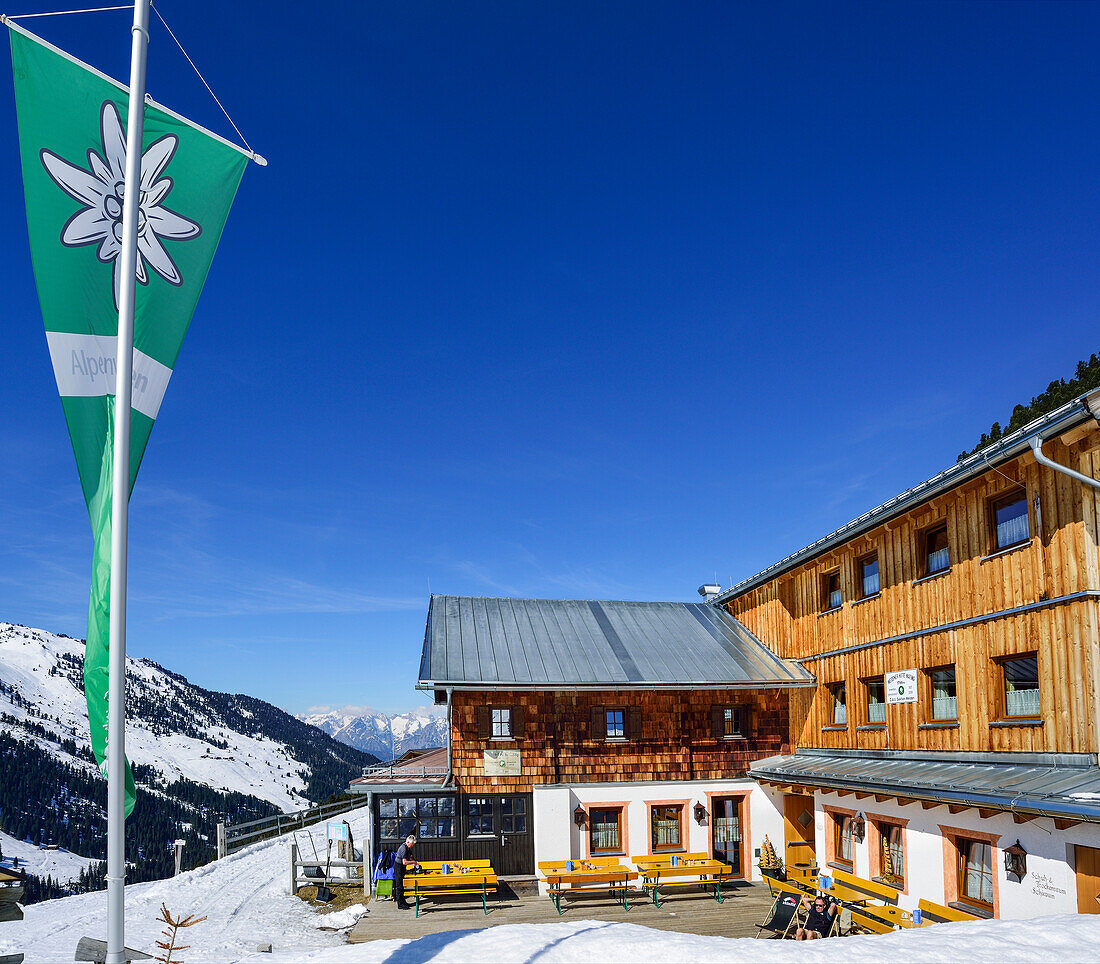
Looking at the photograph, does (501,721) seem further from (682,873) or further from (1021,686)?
(1021,686)

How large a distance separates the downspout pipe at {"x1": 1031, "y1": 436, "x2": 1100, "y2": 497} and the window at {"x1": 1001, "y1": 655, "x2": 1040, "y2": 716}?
284 centimetres

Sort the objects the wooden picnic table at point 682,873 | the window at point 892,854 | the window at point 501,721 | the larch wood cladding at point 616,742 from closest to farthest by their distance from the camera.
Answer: the window at point 892,854
the wooden picnic table at point 682,873
the larch wood cladding at point 616,742
the window at point 501,721

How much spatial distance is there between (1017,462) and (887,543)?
3.96m

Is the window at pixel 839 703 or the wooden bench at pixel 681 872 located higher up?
the window at pixel 839 703

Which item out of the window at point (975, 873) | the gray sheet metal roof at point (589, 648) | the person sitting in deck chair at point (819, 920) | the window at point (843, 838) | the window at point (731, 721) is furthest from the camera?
the window at point (731, 721)

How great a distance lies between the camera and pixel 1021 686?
40.7 ft

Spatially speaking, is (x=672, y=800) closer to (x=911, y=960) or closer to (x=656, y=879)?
(x=656, y=879)

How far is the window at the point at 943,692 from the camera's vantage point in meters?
14.0

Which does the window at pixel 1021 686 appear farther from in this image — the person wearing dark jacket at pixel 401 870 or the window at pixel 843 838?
the person wearing dark jacket at pixel 401 870

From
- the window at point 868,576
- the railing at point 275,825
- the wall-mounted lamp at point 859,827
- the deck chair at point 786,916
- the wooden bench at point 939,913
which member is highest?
the window at point 868,576

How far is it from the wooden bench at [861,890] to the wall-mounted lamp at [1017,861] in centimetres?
324

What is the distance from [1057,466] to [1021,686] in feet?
11.8

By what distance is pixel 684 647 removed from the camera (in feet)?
69.6

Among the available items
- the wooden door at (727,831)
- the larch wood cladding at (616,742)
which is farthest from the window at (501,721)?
the wooden door at (727,831)
